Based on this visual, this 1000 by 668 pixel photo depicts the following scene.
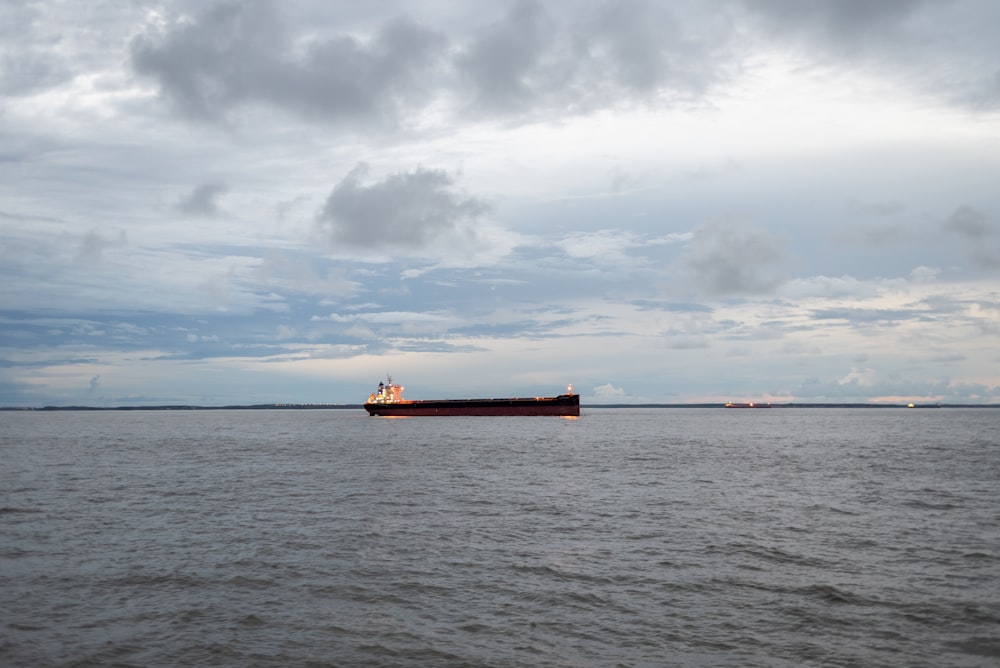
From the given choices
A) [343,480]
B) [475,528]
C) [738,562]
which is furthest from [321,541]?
[343,480]

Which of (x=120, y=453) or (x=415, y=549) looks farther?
(x=120, y=453)

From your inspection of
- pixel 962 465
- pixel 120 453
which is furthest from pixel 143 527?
pixel 962 465

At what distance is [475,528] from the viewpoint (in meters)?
30.0

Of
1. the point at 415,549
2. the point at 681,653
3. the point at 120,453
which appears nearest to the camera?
the point at 681,653

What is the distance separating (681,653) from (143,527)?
24.8 m

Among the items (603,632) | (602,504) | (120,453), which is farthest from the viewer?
(120,453)

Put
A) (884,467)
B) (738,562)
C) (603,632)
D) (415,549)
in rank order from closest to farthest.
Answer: (603,632) → (738,562) → (415,549) → (884,467)

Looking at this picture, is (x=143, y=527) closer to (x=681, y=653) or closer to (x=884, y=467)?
(x=681, y=653)

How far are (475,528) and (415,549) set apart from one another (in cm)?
454

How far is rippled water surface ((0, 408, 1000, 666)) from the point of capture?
15609mm

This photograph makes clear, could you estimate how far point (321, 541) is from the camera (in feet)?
89.9

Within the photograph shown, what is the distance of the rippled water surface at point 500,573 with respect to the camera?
15609 mm

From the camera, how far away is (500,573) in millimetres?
22156

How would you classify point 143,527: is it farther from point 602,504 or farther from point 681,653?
point 681,653
